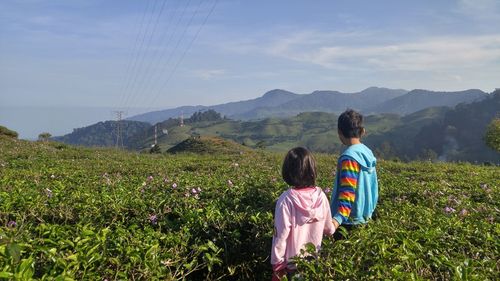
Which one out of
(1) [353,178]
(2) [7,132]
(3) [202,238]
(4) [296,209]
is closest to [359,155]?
(1) [353,178]

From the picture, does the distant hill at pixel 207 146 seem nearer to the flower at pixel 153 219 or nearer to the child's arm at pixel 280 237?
the flower at pixel 153 219

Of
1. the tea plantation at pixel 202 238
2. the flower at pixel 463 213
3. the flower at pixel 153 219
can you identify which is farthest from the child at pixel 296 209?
the flower at pixel 463 213

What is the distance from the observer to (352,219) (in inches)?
179

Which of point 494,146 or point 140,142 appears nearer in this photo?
point 494,146

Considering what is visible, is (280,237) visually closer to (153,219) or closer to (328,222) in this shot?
(328,222)

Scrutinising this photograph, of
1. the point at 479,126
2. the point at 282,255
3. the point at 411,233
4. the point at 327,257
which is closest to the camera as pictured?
the point at 327,257

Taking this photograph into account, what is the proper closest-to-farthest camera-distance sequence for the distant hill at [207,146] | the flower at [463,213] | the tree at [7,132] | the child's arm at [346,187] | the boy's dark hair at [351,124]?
the child's arm at [346,187], the boy's dark hair at [351,124], the flower at [463,213], the tree at [7,132], the distant hill at [207,146]

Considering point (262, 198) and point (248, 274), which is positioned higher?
point (262, 198)

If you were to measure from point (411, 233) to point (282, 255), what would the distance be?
1180 millimetres

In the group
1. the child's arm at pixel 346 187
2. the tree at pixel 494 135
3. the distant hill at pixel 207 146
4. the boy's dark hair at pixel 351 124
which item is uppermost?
the boy's dark hair at pixel 351 124

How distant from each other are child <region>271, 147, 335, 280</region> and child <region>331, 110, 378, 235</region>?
0.41 meters

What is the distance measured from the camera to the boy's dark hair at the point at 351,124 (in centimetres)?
461

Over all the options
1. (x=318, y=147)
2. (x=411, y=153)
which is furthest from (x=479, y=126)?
(x=318, y=147)

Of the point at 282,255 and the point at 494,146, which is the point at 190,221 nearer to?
the point at 282,255
